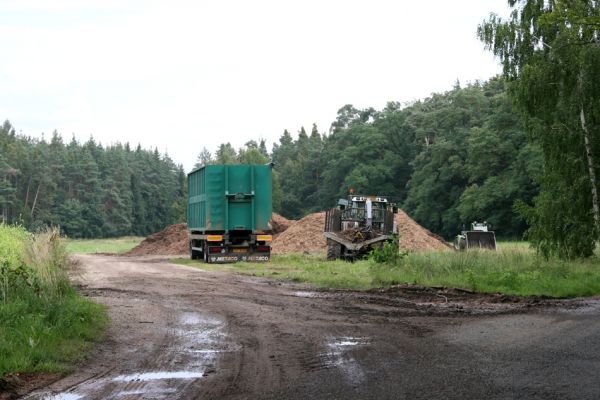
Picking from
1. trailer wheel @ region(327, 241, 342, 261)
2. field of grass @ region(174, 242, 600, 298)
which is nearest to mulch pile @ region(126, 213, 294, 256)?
trailer wheel @ region(327, 241, 342, 261)

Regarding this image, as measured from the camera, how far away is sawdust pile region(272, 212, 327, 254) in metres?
39.7

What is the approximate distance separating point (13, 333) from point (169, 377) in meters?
2.65

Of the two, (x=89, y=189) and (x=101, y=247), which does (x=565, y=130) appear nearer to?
(x=101, y=247)

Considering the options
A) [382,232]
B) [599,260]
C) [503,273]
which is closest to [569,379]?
[503,273]

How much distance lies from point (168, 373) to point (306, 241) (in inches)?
1310

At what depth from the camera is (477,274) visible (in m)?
17.5

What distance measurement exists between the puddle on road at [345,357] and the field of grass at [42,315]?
9.96 ft

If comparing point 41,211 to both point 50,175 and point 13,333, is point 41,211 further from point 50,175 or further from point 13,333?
point 13,333

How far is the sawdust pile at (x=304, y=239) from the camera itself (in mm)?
39656

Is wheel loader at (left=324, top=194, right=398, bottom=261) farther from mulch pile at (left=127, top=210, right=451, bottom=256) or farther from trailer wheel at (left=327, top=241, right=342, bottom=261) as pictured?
mulch pile at (left=127, top=210, right=451, bottom=256)

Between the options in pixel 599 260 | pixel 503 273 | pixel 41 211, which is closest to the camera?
pixel 503 273

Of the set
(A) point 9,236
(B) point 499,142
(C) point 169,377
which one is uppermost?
(B) point 499,142

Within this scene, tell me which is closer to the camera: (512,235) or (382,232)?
(382,232)

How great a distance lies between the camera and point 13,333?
8953mm
